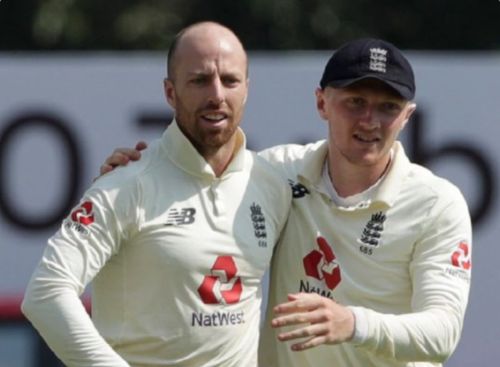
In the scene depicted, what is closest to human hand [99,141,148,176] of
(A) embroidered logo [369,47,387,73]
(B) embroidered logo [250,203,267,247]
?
(B) embroidered logo [250,203,267,247]

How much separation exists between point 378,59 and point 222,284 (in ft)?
2.69

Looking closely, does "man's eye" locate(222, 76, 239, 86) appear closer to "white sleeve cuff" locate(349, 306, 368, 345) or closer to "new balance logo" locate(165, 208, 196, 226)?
"new balance logo" locate(165, 208, 196, 226)

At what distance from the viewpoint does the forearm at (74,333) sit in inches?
204

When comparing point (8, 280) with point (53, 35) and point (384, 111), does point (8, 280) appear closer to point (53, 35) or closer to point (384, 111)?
point (384, 111)

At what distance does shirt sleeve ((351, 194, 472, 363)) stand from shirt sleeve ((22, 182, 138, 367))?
2.37 ft

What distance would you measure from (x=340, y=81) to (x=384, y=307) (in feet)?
2.28

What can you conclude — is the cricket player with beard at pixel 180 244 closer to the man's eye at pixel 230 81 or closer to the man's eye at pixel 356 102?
the man's eye at pixel 230 81

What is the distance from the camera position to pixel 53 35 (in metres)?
12.9

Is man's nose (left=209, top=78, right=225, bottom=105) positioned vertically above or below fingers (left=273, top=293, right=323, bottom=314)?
above

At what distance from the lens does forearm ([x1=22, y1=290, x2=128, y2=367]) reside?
5.19 meters

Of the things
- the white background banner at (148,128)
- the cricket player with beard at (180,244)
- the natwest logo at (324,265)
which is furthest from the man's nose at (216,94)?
the white background banner at (148,128)

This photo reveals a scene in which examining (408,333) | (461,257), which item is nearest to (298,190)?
(461,257)

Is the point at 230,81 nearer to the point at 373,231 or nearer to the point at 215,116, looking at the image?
the point at 215,116

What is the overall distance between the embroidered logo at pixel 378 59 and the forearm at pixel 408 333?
2.41 feet
